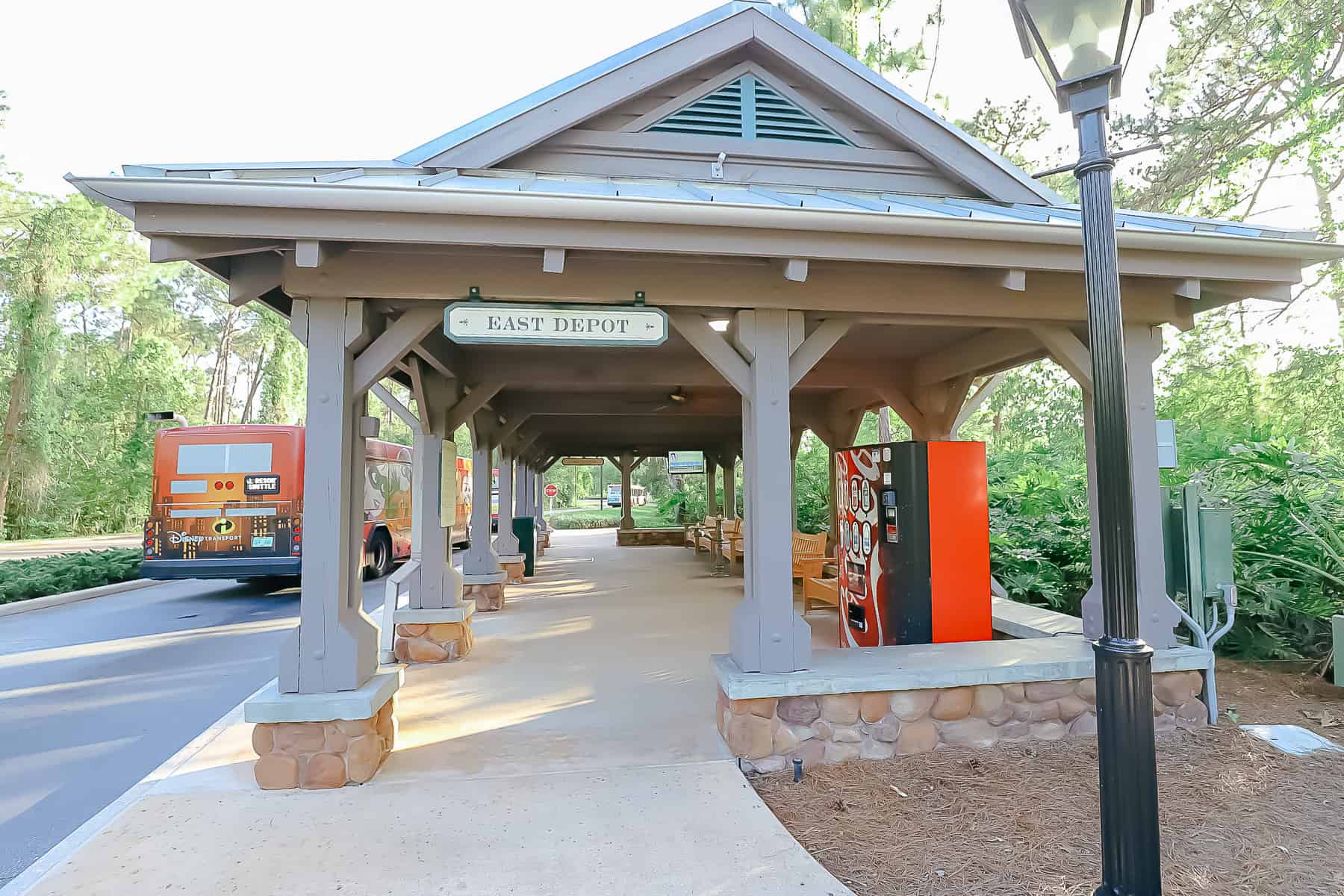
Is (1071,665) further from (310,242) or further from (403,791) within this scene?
(310,242)

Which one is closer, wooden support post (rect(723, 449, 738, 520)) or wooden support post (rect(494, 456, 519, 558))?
wooden support post (rect(494, 456, 519, 558))

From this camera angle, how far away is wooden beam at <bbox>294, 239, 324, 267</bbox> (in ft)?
11.3

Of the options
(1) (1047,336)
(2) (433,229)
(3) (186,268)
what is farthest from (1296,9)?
(3) (186,268)

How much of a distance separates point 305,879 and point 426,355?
3664 millimetres

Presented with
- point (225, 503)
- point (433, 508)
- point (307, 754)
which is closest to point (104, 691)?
point (433, 508)

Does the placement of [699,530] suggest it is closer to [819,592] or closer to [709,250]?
[819,592]

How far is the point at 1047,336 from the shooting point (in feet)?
14.9

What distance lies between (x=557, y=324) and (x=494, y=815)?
8.42 feet

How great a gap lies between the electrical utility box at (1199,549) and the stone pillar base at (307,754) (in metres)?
5.26

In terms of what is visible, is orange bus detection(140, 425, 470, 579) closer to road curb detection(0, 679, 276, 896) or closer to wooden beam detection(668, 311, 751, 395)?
road curb detection(0, 679, 276, 896)

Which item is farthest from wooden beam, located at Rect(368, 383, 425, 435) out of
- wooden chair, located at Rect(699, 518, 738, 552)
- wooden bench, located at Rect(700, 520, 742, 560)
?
wooden chair, located at Rect(699, 518, 738, 552)

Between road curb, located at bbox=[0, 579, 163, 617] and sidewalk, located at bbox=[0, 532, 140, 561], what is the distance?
17.3 feet

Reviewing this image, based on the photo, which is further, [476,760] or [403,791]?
[476,760]

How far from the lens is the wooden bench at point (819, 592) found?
8305 mm
